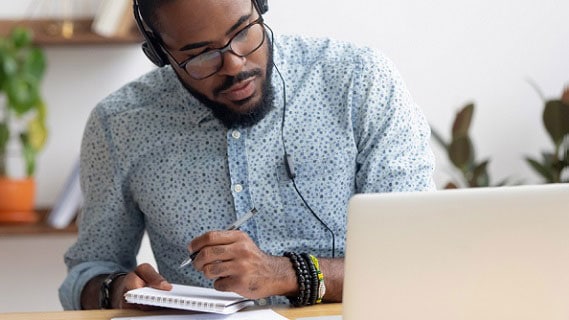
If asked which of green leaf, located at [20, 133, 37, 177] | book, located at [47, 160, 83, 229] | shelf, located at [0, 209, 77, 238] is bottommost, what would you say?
shelf, located at [0, 209, 77, 238]

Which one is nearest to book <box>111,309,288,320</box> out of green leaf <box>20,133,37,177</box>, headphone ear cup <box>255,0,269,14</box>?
headphone ear cup <box>255,0,269,14</box>

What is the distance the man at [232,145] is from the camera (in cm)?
184

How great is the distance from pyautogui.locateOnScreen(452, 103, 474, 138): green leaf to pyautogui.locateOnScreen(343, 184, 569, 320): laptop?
186 cm

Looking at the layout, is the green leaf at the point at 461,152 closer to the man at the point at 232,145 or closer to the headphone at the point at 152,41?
the man at the point at 232,145

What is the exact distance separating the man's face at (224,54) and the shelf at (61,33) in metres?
1.08

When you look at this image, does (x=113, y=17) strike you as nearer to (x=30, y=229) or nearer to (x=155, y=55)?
(x=30, y=229)

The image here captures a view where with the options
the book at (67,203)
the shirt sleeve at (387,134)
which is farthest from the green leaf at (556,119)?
the book at (67,203)

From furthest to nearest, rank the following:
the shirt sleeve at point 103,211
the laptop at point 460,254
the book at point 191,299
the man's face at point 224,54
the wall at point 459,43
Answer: the wall at point 459,43 < the shirt sleeve at point 103,211 < the man's face at point 224,54 < the book at point 191,299 < the laptop at point 460,254

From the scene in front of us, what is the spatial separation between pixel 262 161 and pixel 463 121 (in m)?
1.17

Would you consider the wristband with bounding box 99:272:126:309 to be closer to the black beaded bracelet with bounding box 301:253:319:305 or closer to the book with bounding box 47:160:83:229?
the black beaded bracelet with bounding box 301:253:319:305

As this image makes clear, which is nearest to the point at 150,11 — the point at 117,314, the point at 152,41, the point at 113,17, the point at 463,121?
the point at 152,41

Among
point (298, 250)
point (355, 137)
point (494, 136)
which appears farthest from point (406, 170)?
point (494, 136)

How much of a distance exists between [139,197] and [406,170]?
548 mm

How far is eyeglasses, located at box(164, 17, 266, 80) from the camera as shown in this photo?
1802 millimetres
